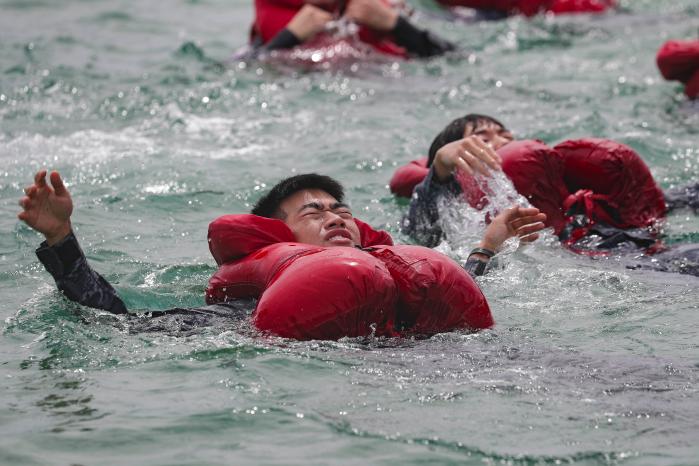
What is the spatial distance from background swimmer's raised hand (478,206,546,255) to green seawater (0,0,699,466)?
0.63 ft

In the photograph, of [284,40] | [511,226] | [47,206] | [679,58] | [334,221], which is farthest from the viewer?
[284,40]

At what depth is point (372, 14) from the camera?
34.2ft

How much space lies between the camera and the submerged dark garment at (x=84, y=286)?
15.5 ft

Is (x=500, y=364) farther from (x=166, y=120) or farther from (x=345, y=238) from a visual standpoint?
(x=166, y=120)

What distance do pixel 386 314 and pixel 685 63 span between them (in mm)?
5041

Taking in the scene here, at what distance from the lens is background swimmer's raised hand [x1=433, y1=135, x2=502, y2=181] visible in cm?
601

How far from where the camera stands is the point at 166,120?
28.9 ft

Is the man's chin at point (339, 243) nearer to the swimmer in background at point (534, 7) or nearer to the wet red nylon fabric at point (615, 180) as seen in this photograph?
the wet red nylon fabric at point (615, 180)

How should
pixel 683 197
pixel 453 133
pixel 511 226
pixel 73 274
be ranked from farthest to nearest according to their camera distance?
pixel 683 197 < pixel 453 133 < pixel 511 226 < pixel 73 274

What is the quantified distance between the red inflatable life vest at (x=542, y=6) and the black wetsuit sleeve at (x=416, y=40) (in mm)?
2154

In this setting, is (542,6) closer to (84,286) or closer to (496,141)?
(496,141)

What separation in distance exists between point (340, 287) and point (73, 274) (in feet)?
3.48

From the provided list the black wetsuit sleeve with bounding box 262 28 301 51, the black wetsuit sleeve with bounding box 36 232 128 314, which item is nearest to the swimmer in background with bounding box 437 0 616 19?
the black wetsuit sleeve with bounding box 262 28 301 51

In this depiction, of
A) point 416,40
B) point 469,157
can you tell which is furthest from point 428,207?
point 416,40
